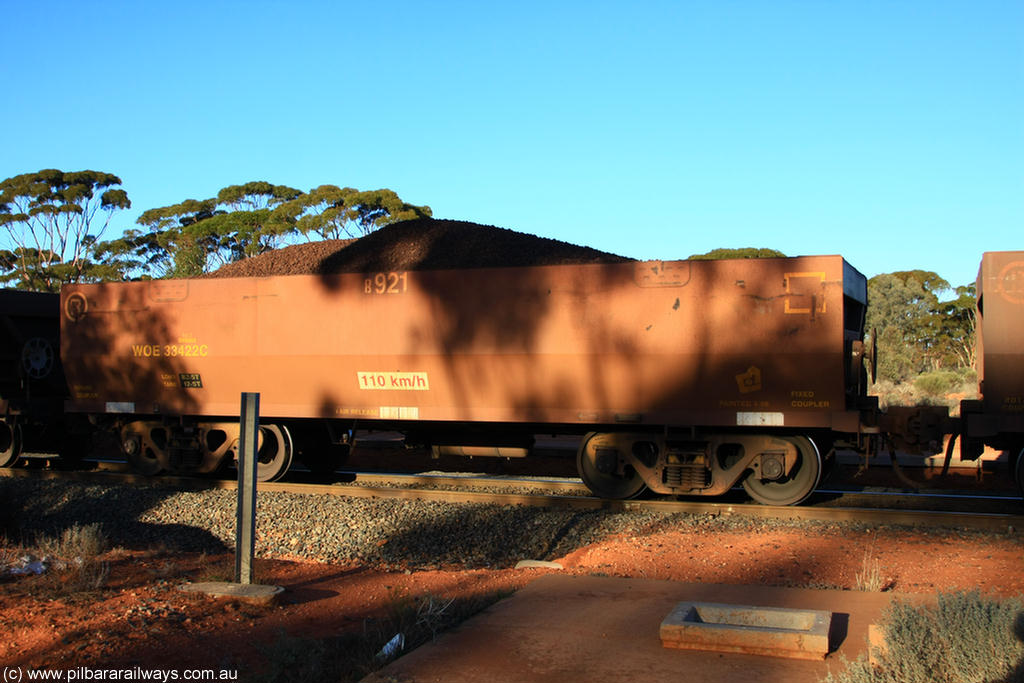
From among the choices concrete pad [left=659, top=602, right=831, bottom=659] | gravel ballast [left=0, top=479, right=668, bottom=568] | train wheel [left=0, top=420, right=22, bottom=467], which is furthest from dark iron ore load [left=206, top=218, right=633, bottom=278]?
concrete pad [left=659, top=602, right=831, bottom=659]

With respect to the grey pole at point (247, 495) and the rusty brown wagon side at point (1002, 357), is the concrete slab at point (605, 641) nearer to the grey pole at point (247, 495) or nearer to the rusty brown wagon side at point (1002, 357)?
the grey pole at point (247, 495)

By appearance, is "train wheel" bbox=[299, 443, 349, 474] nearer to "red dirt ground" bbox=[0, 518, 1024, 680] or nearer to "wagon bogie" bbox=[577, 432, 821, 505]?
"wagon bogie" bbox=[577, 432, 821, 505]

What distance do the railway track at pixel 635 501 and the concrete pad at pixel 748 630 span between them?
490cm

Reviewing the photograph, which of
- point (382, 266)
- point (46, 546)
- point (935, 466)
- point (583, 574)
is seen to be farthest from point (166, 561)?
point (935, 466)

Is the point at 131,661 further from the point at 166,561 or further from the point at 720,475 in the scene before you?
the point at 720,475

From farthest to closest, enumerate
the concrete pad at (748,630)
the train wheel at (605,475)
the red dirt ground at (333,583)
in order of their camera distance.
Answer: the train wheel at (605,475) → the red dirt ground at (333,583) → the concrete pad at (748,630)

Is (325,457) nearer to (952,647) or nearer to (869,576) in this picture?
(869,576)

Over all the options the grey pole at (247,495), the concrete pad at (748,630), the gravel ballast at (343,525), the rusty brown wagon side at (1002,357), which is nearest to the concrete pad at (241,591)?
the grey pole at (247,495)

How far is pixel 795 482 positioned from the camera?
418 inches

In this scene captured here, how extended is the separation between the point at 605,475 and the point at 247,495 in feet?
17.8

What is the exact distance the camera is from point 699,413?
413 inches

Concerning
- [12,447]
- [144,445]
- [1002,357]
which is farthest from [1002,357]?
[12,447]

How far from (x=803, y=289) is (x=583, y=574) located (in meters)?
4.78

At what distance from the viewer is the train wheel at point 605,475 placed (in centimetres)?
1109
